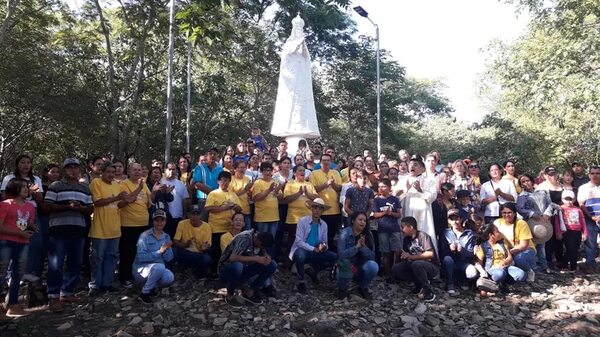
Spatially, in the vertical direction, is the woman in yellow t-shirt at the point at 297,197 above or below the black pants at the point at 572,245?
above

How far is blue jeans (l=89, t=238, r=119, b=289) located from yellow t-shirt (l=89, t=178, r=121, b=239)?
88 millimetres

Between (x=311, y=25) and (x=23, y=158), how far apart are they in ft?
53.9

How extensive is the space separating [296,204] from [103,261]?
9.10 ft

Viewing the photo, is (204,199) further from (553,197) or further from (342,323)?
(553,197)

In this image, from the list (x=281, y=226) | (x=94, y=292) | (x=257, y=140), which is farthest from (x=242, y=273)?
(x=257, y=140)

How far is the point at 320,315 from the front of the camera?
5492 millimetres

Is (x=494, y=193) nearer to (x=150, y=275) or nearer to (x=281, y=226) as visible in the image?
(x=281, y=226)

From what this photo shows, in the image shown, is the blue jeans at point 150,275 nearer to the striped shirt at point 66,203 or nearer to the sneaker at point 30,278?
the striped shirt at point 66,203

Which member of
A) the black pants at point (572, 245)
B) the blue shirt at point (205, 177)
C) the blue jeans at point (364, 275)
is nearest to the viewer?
the blue jeans at point (364, 275)

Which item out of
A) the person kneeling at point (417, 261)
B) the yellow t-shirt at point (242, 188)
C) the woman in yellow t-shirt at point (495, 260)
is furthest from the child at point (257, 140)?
the woman in yellow t-shirt at point (495, 260)

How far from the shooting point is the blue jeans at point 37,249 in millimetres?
5723

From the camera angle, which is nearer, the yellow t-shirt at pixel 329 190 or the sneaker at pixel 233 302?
the sneaker at pixel 233 302

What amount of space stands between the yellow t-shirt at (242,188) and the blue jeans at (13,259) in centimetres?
270

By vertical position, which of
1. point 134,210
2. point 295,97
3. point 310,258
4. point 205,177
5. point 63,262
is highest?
point 295,97
